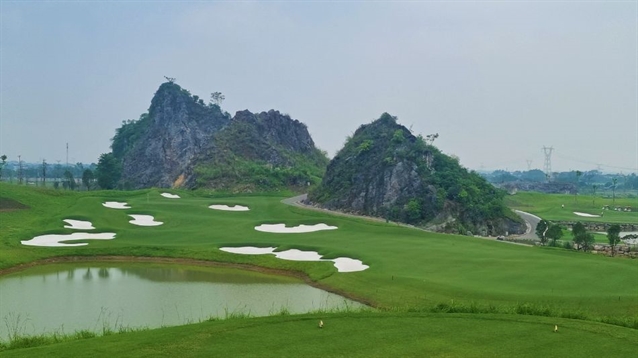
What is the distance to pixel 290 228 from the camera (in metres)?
55.7

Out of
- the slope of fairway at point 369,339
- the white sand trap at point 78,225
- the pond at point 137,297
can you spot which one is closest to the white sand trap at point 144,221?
the white sand trap at point 78,225

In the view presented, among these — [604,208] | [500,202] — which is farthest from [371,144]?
[604,208]

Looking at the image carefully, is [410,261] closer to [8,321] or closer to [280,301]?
[280,301]

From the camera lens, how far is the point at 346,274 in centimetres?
3419

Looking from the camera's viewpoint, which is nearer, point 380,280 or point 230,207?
point 380,280

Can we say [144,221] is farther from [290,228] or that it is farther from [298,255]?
[298,255]

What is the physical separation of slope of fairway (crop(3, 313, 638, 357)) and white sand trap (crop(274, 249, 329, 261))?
2044cm

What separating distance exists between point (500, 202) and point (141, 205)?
144ft

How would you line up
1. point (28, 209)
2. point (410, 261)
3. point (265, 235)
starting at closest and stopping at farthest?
point (410, 261), point (265, 235), point (28, 209)

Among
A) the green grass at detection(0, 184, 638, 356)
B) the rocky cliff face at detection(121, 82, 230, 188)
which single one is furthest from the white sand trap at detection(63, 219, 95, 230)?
the rocky cliff face at detection(121, 82, 230, 188)

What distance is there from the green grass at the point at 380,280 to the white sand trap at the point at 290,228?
110cm

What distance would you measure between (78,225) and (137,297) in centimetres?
2839

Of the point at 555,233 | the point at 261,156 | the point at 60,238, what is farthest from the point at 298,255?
the point at 261,156

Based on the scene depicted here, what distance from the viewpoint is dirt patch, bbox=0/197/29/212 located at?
55.4 meters
